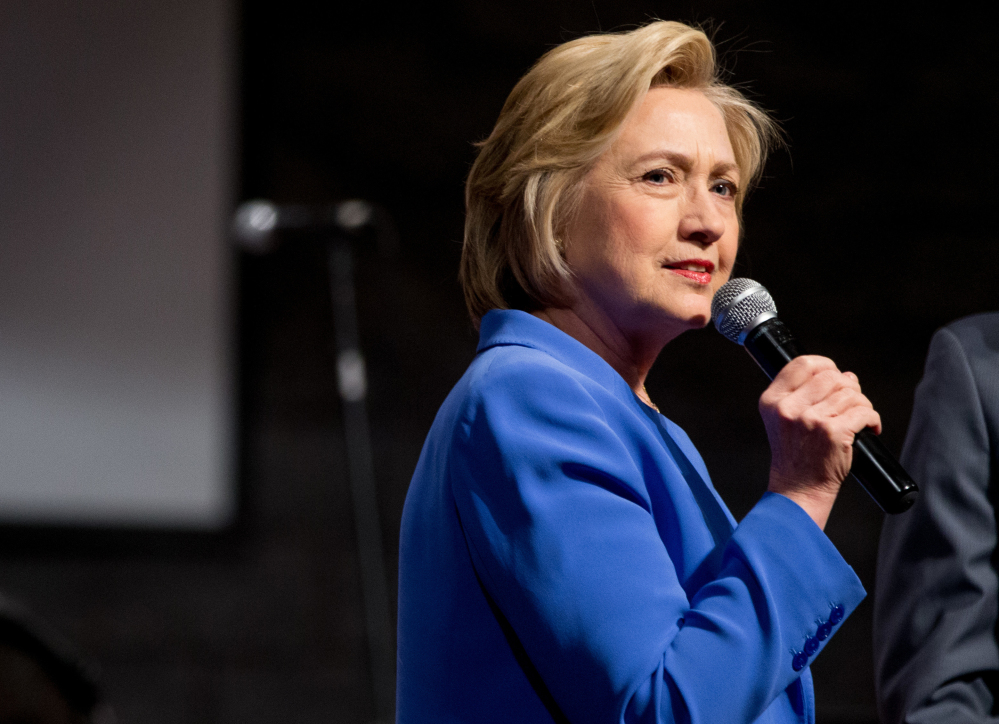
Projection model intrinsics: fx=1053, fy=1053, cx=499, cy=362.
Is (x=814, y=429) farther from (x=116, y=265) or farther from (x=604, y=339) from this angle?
(x=116, y=265)

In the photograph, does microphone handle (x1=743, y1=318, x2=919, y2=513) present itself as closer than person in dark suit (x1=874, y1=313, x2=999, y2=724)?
Yes

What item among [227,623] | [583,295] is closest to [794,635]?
[583,295]

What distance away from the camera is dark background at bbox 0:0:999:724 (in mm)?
3316

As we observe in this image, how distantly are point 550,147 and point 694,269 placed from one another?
0.21 metres

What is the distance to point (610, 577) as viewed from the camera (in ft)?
2.90

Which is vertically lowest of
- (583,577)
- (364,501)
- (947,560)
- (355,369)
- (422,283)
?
(364,501)

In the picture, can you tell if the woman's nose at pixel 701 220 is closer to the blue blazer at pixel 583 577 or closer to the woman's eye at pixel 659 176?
the woman's eye at pixel 659 176

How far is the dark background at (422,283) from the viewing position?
332cm

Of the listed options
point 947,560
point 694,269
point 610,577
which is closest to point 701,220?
point 694,269

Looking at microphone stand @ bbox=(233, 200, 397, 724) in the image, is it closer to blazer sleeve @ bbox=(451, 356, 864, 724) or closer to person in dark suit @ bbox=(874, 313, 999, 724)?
person in dark suit @ bbox=(874, 313, 999, 724)

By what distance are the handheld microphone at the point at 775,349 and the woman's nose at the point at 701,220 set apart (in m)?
0.07

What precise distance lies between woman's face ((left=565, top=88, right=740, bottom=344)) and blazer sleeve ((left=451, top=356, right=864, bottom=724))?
203mm

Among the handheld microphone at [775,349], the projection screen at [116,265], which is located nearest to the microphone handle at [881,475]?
the handheld microphone at [775,349]

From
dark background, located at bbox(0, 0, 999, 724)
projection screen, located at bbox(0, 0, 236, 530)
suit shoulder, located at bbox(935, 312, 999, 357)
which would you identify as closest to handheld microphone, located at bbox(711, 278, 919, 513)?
suit shoulder, located at bbox(935, 312, 999, 357)
